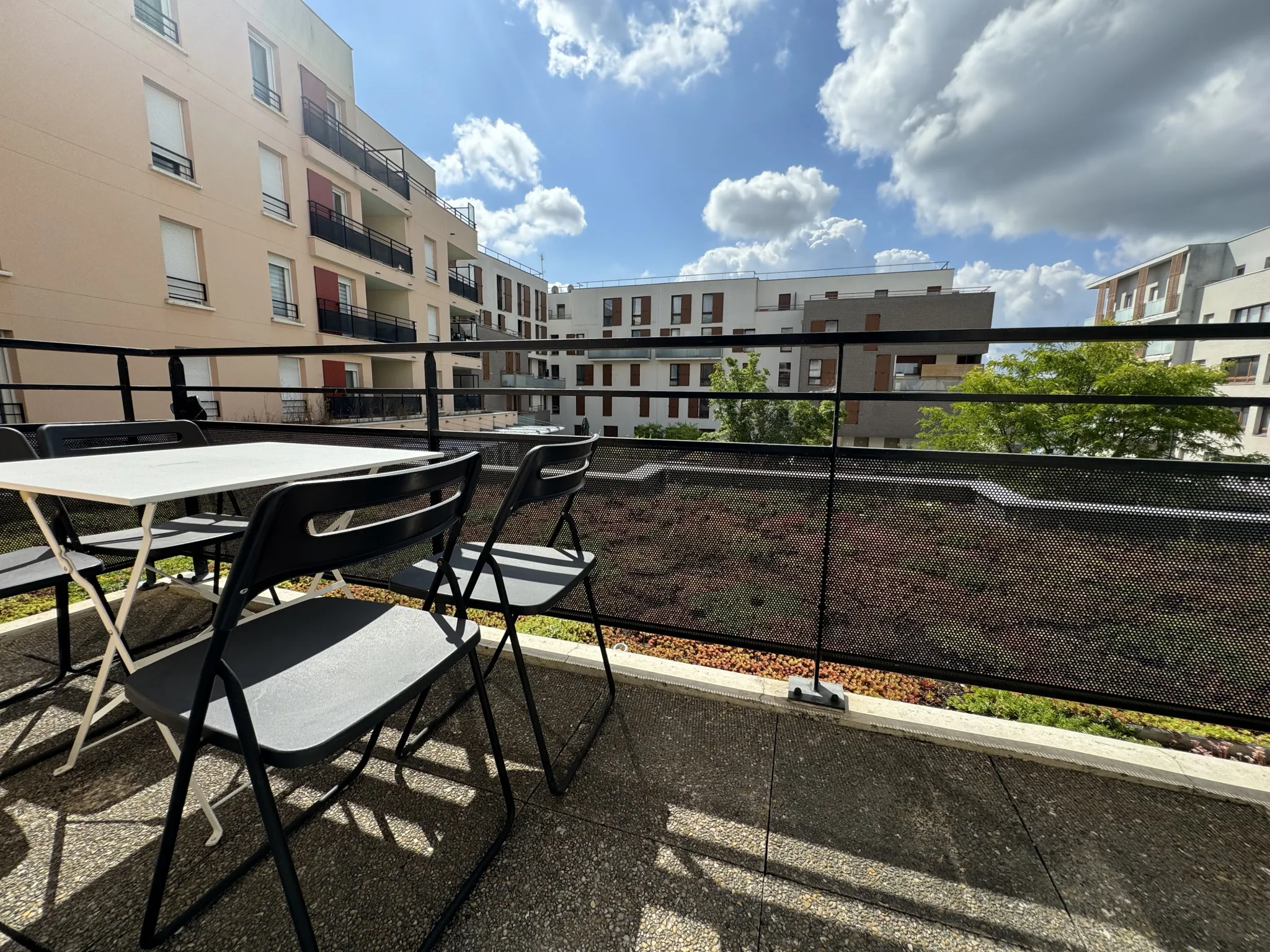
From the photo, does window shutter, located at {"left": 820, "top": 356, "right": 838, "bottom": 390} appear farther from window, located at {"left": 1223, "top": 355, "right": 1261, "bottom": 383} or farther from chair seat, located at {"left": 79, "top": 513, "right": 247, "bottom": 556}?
chair seat, located at {"left": 79, "top": 513, "right": 247, "bottom": 556}

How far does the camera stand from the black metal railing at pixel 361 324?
1251 centimetres

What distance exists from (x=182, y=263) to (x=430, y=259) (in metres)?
9.67

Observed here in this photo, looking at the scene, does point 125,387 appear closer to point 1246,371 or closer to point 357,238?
point 357,238

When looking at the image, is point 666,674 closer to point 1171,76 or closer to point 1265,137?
point 1171,76

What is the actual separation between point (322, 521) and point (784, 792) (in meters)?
2.97

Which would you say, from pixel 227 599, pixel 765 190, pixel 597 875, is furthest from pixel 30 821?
pixel 765 190

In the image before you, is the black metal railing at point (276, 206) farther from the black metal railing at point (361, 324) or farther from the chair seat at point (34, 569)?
the chair seat at point (34, 569)

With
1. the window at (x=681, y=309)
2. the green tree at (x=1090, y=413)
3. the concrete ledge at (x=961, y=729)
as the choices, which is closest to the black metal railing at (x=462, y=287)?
the window at (x=681, y=309)

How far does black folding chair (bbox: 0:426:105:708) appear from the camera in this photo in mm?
1444

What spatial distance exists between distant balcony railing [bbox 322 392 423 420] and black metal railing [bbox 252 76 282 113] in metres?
6.32

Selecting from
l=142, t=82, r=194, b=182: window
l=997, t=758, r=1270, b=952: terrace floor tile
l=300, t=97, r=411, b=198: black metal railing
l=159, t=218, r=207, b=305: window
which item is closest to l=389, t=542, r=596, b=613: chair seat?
l=997, t=758, r=1270, b=952: terrace floor tile

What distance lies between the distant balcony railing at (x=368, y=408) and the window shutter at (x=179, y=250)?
10.6 feet

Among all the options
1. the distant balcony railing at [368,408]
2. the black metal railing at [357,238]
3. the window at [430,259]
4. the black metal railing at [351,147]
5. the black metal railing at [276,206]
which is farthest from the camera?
the window at [430,259]

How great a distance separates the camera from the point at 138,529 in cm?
202
